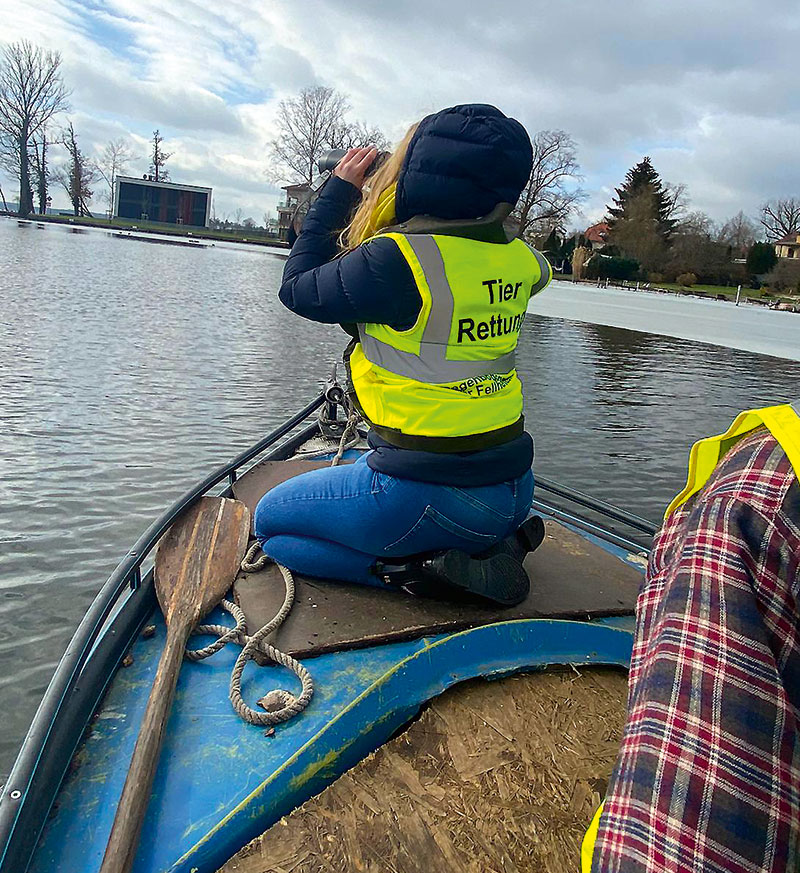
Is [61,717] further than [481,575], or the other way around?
[481,575]

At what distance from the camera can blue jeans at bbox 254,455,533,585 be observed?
2.37m

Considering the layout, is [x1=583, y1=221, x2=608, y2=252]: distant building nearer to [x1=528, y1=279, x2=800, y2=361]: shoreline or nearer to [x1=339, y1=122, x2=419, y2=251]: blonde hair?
[x1=528, y1=279, x2=800, y2=361]: shoreline

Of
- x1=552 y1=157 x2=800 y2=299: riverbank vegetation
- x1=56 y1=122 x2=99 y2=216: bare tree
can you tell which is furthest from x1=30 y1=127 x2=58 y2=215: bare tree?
x1=552 y1=157 x2=800 y2=299: riverbank vegetation

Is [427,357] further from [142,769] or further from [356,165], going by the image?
[142,769]

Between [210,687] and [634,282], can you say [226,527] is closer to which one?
[210,687]

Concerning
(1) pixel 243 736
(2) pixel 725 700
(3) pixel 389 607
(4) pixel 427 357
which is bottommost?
(1) pixel 243 736

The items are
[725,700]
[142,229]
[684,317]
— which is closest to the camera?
[725,700]

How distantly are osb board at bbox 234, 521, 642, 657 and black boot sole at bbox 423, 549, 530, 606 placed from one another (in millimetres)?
78

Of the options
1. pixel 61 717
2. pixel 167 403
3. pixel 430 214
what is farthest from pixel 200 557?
pixel 167 403

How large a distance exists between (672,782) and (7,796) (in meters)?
1.40

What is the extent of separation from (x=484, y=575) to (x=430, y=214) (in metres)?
1.08

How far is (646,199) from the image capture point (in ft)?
157

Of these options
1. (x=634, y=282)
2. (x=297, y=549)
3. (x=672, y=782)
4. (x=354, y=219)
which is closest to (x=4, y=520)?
(x=297, y=549)

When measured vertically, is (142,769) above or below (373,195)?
below
